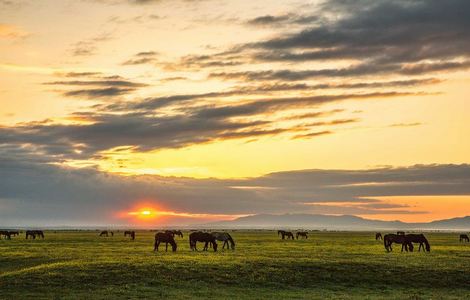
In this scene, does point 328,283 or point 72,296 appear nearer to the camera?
point 72,296

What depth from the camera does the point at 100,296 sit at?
33.0 metres

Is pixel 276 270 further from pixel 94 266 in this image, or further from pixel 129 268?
pixel 94 266

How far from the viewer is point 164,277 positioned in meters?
38.7

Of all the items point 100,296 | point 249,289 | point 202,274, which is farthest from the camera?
point 202,274

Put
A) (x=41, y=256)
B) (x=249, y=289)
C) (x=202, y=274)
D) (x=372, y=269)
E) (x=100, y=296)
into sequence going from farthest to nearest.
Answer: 1. (x=41, y=256)
2. (x=372, y=269)
3. (x=202, y=274)
4. (x=249, y=289)
5. (x=100, y=296)

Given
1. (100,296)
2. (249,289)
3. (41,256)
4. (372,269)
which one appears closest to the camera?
(100,296)

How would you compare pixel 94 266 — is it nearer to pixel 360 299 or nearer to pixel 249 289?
pixel 249 289

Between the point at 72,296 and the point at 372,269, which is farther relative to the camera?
the point at 372,269

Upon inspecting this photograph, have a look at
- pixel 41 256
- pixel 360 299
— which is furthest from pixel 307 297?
pixel 41 256

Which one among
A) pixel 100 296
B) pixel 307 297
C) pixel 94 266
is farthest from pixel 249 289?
pixel 94 266

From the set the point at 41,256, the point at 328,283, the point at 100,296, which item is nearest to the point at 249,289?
the point at 328,283

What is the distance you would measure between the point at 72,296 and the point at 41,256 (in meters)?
23.0

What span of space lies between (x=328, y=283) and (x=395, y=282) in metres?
5.05

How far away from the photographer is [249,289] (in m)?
36.5
